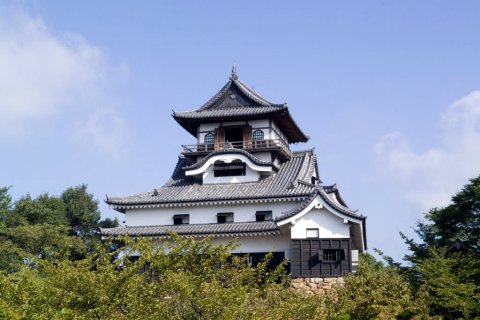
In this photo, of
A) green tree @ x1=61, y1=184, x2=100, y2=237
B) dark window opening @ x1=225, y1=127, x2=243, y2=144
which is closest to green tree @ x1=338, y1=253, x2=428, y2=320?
dark window opening @ x1=225, y1=127, x2=243, y2=144

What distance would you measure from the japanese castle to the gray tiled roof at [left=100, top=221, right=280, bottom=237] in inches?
2.0

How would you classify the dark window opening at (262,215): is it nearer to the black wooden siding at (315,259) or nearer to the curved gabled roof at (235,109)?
the black wooden siding at (315,259)

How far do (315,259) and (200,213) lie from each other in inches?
273

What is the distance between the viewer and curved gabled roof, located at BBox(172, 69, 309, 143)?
3456 cm

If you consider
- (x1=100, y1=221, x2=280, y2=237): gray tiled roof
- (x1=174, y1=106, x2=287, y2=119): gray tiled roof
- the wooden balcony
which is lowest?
(x1=100, y1=221, x2=280, y2=237): gray tiled roof

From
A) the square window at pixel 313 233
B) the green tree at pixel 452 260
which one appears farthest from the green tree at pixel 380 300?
the square window at pixel 313 233

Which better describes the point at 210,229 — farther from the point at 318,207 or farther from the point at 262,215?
the point at 318,207

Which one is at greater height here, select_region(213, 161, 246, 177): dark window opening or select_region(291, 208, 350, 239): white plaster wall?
select_region(213, 161, 246, 177): dark window opening

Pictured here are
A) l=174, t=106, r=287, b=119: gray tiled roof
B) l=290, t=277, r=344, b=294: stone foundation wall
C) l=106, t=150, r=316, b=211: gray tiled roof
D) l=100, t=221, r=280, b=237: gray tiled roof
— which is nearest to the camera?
l=290, t=277, r=344, b=294: stone foundation wall

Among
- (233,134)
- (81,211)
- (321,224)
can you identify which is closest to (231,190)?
(233,134)

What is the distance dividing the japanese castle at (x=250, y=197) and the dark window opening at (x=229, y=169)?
56 mm

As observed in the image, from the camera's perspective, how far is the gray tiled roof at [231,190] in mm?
31242

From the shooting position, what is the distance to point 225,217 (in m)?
31.9

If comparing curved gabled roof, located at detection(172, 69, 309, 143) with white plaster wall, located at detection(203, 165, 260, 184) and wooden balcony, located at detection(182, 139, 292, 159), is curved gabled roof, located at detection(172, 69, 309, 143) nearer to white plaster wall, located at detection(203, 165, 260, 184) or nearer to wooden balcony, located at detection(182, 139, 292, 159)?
wooden balcony, located at detection(182, 139, 292, 159)
